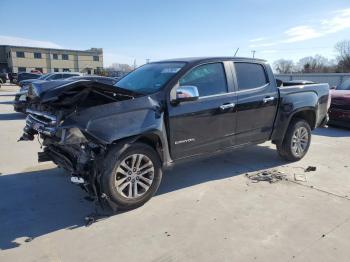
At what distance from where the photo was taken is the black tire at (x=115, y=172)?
3.87m

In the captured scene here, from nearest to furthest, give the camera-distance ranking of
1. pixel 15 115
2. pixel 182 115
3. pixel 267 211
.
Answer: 1. pixel 267 211
2. pixel 182 115
3. pixel 15 115

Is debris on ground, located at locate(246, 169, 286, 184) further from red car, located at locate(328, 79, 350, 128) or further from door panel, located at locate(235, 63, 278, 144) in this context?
red car, located at locate(328, 79, 350, 128)

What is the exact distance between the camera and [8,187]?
495cm

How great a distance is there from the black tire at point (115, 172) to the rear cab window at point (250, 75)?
193 centimetres

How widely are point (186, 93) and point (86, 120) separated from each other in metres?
1.38

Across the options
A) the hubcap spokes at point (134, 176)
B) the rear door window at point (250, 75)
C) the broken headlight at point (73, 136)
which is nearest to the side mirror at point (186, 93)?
the hubcap spokes at point (134, 176)

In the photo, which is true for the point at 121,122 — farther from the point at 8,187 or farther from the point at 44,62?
the point at 44,62

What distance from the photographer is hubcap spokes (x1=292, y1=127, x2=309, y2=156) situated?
6.20m

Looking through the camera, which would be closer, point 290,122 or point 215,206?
point 215,206

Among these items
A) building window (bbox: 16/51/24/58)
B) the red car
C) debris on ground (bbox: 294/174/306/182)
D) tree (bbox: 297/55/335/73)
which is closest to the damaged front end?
debris on ground (bbox: 294/174/306/182)

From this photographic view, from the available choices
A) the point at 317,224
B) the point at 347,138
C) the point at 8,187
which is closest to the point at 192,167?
the point at 317,224

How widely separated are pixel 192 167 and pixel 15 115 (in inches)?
366

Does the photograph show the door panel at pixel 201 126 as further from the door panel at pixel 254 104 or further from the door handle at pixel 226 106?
the door panel at pixel 254 104

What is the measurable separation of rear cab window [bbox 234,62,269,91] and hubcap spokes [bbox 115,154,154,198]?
2044mm
